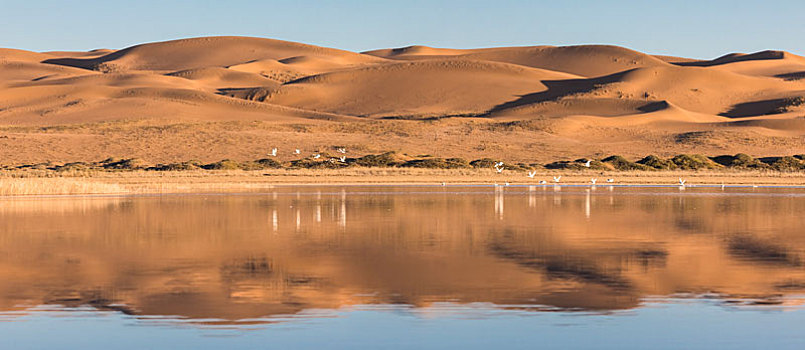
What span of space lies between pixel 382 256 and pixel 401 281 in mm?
3170

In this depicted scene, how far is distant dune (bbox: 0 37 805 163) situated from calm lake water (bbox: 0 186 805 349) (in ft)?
225

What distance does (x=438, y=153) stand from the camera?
9656 cm

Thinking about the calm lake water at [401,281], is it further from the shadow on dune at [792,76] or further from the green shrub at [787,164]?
the shadow on dune at [792,76]

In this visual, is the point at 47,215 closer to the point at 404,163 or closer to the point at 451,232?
the point at 451,232

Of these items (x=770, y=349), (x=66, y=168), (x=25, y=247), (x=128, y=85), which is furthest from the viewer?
(x=128, y=85)

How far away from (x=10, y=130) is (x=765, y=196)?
86.1 m

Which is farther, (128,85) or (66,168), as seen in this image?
(128,85)

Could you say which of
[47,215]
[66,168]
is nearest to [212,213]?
[47,215]

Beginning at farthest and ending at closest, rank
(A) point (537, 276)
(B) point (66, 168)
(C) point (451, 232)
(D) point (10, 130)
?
1. (D) point (10, 130)
2. (B) point (66, 168)
3. (C) point (451, 232)
4. (A) point (537, 276)

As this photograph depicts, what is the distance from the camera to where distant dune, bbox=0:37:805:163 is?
328 ft

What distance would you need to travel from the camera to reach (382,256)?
58.2ft

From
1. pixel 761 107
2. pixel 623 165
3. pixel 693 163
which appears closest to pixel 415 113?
pixel 761 107

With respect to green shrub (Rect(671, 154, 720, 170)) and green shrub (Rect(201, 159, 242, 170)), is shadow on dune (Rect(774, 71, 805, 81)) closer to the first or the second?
green shrub (Rect(671, 154, 720, 170))

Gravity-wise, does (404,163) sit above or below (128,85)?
below
